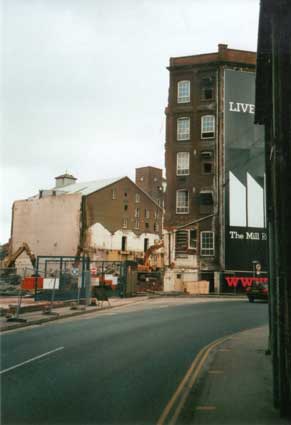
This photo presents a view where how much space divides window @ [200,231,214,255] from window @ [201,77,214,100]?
14.5 metres

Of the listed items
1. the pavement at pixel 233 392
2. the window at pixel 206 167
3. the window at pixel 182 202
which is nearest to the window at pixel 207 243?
the window at pixel 182 202

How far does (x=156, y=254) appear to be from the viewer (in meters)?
70.8

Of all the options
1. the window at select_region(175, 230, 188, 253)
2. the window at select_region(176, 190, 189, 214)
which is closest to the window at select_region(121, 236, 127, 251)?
the window at select_region(176, 190, 189, 214)

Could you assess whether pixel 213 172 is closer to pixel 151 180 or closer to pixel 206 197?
pixel 206 197

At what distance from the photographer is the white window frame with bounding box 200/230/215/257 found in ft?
169

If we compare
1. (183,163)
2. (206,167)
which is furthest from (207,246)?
(183,163)

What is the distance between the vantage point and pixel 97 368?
34.4 ft

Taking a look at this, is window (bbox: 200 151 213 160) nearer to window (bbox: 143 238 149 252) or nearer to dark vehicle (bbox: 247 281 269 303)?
dark vehicle (bbox: 247 281 269 303)

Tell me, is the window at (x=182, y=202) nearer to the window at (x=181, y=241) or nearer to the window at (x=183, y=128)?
the window at (x=181, y=241)

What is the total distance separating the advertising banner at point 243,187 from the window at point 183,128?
4177mm

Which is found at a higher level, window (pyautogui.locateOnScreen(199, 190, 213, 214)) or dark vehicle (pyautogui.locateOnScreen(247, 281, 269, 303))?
window (pyautogui.locateOnScreen(199, 190, 213, 214))

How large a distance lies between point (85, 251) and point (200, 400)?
59969mm

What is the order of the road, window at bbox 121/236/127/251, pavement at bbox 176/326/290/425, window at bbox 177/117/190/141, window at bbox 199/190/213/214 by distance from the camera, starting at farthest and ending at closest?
window at bbox 121/236/127/251 < window at bbox 177/117/190/141 < window at bbox 199/190/213/214 < the road < pavement at bbox 176/326/290/425

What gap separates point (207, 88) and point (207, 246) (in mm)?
16716
